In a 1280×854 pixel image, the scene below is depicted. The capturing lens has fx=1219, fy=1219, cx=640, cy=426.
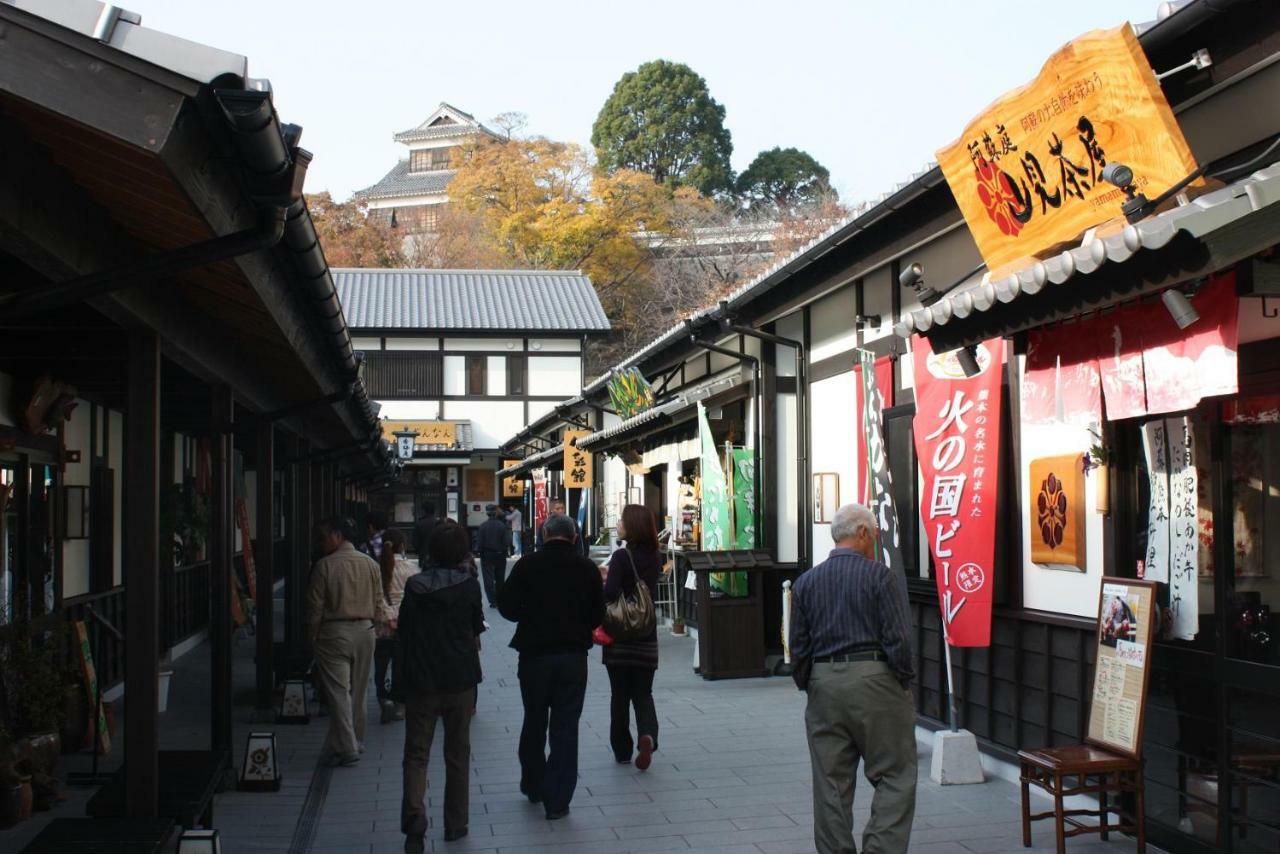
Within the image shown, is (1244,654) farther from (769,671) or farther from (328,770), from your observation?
(769,671)

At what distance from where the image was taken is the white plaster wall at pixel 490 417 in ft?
128

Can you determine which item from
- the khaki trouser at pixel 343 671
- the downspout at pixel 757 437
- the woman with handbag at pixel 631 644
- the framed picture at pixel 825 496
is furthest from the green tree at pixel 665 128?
the woman with handbag at pixel 631 644

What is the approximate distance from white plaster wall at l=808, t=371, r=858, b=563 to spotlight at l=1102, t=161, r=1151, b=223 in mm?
5398

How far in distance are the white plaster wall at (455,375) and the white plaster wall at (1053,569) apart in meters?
31.6

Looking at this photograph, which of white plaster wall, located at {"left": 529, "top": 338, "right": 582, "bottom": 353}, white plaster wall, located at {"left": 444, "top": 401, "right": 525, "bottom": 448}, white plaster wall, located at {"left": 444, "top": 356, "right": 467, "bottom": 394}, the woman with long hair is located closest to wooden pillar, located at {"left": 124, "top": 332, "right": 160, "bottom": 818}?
the woman with long hair

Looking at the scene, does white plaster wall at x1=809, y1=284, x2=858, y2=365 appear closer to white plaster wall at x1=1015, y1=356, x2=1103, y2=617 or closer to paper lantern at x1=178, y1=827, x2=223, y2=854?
white plaster wall at x1=1015, y1=356, x2=1103, y2=617

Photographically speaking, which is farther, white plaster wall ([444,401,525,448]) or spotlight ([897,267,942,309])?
white plaster wall ([444,401,525,448])

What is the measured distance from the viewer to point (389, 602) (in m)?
→ 10.9

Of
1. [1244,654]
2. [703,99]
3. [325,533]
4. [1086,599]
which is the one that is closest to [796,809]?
[1086,599]

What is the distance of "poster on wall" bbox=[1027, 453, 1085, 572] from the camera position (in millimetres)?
7777

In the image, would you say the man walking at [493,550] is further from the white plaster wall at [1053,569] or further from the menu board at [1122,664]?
the menu board at [1122,664]

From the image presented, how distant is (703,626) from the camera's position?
44.5ft

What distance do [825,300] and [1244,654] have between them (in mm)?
7086

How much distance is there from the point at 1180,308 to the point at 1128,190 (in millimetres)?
1055
